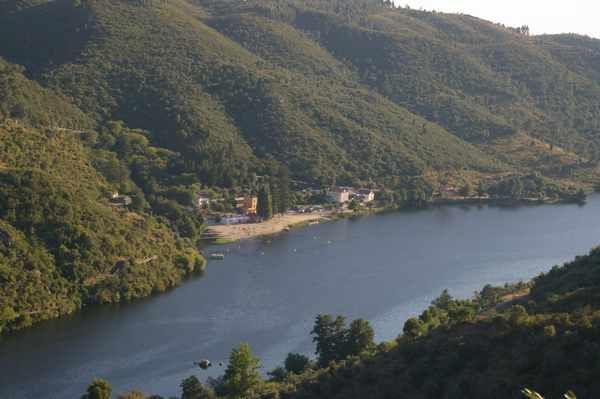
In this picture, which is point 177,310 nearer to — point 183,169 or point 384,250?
point 384,250

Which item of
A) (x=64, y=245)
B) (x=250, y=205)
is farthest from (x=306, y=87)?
(x=64, y=245)

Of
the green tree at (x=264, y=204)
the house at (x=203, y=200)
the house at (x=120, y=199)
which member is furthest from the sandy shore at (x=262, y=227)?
the house at (x=120, y=199)

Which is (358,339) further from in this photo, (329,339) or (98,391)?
(98,391)

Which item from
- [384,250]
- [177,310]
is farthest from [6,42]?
[177,310]

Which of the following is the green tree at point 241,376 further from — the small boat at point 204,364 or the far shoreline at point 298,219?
the far shoreline at point 298,219

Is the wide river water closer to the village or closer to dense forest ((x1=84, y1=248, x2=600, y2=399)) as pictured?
the village

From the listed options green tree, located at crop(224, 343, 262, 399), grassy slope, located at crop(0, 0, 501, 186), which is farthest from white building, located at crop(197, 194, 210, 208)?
green tree, located at crop(224, 343, 262, 399)

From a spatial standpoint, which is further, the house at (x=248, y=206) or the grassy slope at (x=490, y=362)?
the house at (x=248, y=206)

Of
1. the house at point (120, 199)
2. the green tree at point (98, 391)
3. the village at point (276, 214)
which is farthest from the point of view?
the village at point (276, 214)
